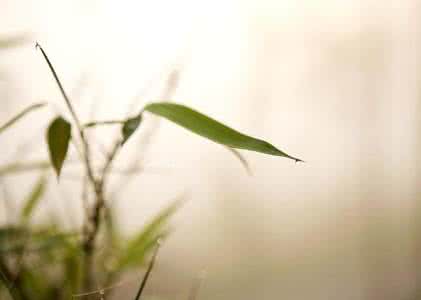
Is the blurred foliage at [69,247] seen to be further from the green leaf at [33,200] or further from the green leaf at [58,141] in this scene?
the green leaf at [58,141]

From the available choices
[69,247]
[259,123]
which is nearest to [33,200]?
[69,247]

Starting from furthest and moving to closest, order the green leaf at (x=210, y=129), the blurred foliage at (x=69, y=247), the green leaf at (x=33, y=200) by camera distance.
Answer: the green leaf at (x=33, y=200) → the blurred foliage at (x=69, y=247) → the green leaf at (x=210, y=129)

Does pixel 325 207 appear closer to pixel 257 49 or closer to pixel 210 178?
pixel 210 178

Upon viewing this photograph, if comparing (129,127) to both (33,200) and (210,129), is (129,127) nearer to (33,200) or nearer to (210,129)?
(210,129)

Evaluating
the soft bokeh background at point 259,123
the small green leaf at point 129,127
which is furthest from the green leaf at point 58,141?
the soft bokeh background at point 259,123

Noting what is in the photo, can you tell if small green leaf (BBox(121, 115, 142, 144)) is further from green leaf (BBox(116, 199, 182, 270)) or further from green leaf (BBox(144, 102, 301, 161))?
green leaf (BBox(116, 199, 182, 270))

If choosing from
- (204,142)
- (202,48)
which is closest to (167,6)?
(202,48)
